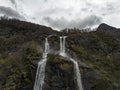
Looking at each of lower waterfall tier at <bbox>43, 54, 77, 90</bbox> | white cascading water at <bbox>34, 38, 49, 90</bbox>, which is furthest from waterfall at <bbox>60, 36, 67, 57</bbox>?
lower waterfall tier at <bbox>43, 54, 77, 90</bbox>

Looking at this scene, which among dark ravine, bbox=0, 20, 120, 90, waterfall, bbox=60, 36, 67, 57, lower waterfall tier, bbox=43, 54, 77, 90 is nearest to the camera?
lower waterfall tier, bbox=43, 54, 77, 90

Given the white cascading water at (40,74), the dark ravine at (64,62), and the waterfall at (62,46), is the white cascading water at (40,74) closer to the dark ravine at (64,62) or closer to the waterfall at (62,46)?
the dark ravine at (64,62)

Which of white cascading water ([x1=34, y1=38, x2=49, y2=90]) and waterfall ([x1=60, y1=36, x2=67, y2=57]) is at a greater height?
waterfall ([x1=60, y1=36, x2=67, y2=57])

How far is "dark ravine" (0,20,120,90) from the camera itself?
54.6 metres

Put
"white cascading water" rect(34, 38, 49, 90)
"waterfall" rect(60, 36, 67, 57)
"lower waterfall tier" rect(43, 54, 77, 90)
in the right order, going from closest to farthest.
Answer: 1. "white cascading water" rect(34, 38, 49, 90)
2. "lower waterfall tier" rect(43, 54, 77, 90)
3. "waterfall" rect(60, 36, 67, 57)

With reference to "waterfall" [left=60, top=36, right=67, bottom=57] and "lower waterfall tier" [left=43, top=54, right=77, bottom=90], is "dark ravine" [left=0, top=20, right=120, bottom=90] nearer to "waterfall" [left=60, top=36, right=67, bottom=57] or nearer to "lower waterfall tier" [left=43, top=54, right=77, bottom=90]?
"lower waterfall tier" [left=43, top=54, right=77, bottom=90]

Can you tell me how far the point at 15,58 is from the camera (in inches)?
2462

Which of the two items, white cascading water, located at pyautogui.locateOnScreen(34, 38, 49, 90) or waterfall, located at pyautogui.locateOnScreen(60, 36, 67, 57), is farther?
waterfall, located at pyautogui.locateOnScreen(60, 36, 67, 57)

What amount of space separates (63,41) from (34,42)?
885 cm

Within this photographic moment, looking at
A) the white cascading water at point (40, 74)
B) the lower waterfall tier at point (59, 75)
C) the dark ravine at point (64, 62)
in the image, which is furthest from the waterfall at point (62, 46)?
the lower waterfall tier at point (59, 75)

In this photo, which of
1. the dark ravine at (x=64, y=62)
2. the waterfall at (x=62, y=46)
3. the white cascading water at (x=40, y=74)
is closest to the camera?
the white cascading water at (x=40, y=74)

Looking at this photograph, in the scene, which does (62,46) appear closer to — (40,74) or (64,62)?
(64,62)

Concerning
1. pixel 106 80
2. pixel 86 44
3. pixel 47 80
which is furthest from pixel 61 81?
pixel 86 44

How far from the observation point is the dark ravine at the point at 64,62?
54.6 meters
